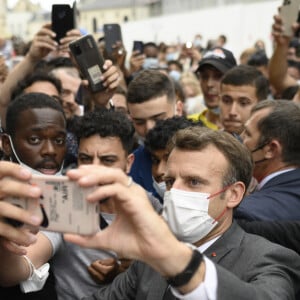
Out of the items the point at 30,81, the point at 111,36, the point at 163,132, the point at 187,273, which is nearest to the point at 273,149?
the point at 163,132

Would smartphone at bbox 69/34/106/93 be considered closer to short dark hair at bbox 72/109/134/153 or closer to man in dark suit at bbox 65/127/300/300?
short dark hair at bbox 72/109/134/153

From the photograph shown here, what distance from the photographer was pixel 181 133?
2408 mm

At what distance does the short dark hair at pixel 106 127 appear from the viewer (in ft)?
10.5

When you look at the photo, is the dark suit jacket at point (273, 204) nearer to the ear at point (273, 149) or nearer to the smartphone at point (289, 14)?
the ear at point (273, 149)

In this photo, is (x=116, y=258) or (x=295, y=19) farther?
(x=295, y=19)

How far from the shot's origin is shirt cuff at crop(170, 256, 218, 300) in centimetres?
162

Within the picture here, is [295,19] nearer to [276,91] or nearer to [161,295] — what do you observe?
[276,91]

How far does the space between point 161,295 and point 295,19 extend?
3.18 meters

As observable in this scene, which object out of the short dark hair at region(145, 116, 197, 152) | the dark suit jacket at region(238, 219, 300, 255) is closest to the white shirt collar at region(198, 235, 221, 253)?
the dark suit jacket at region(238, 219, 300, 255)

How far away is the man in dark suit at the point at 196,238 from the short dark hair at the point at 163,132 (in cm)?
98

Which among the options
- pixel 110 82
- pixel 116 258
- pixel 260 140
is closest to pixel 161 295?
pixel 116 258

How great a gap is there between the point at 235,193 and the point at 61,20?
8.13ft

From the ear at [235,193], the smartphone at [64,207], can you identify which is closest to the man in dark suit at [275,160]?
the ear at [235,193]

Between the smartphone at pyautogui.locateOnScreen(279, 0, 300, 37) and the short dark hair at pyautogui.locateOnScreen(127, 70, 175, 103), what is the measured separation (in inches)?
45.6
